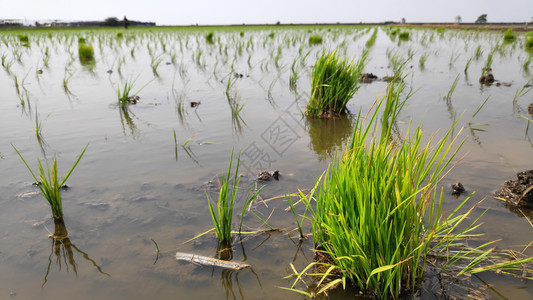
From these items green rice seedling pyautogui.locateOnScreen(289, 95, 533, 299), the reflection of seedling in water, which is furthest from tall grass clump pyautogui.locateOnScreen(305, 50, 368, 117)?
the reflection of seedling in water

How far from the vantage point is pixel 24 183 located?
276 centimetres

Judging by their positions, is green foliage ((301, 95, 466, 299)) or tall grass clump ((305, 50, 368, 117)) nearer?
green foliage ((301, 95, 466, 299))

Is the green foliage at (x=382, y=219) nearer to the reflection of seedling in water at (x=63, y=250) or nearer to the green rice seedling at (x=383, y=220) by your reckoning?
the green rice seedling at (x=383, y=220)

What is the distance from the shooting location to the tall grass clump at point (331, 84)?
4.54m

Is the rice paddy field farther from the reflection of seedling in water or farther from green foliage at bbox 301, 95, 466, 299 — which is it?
green foliage at bbox 301, 95, 466, 299

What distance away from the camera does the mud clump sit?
7.88ft

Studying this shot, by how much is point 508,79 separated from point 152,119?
697 centimetres

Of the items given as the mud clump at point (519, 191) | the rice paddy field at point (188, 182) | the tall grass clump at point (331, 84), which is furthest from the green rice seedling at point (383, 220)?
the tall grass clump at point (331, 84)

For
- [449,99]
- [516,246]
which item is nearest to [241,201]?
[516,246]

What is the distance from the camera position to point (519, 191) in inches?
95.8

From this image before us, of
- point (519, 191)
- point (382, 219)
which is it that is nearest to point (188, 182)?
point (382, 219)

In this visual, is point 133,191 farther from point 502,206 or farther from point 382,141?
point 502,206

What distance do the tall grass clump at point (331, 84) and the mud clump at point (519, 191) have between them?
2320mm

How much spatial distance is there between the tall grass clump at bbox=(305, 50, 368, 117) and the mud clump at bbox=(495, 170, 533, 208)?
2320 mm
